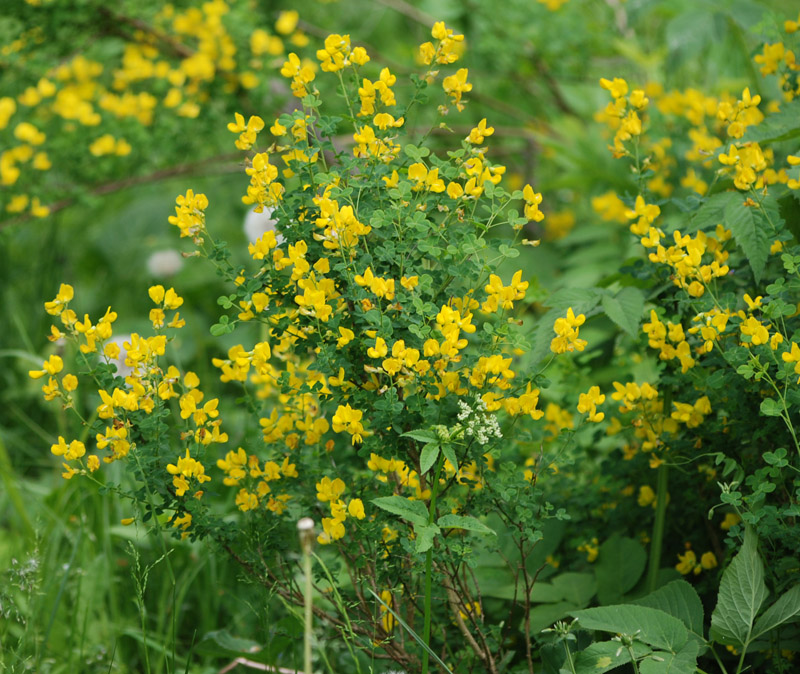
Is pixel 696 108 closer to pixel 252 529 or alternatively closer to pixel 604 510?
pixel 604 510

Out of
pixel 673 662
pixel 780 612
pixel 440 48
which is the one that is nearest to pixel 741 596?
pixel 780 612

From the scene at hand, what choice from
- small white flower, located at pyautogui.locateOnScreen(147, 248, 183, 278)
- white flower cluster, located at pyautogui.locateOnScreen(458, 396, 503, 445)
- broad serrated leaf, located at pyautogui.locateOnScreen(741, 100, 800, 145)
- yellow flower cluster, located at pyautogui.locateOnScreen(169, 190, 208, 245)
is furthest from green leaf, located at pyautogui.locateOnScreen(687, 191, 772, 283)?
small white flower, located at pyautogui.locateOnScreen(147, 248, 183, 278)

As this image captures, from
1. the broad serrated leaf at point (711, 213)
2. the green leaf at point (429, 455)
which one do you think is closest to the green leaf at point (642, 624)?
the green leaf at point (429, 455)

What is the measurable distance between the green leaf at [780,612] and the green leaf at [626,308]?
1.49 feet

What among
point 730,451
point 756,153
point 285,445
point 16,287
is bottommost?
point 16,287

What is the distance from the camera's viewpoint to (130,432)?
1.41 m

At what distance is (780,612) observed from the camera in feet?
4.37

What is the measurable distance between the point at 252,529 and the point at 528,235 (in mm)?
2330

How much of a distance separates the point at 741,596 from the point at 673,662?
6.5 inches

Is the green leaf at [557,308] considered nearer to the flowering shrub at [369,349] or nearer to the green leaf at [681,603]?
the flowering shrub at [369,349]

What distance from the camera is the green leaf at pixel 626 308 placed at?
148 cm

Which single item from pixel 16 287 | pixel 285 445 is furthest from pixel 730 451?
pixel 16 287

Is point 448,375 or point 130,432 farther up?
point 448,375

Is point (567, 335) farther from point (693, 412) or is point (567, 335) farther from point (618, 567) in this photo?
point (618, 567)
